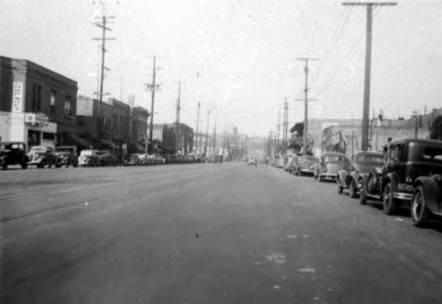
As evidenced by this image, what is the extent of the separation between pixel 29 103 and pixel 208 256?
137ft

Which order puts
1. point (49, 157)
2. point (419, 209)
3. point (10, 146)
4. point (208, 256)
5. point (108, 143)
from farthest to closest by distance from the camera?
point (108, 143) → point (49, 157) → point (10, 146) → point (419, 209) → point (208, 256)

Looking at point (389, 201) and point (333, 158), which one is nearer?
point (389, 201)

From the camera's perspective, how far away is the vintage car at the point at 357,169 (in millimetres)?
17031

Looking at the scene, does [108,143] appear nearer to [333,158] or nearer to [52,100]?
[52,100]

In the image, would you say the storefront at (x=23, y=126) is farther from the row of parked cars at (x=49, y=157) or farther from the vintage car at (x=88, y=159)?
the vintage car at (x=88, y=159)

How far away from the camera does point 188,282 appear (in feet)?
17.1

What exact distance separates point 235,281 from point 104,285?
1.41 metres

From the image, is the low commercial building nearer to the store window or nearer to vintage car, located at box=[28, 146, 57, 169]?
the store window

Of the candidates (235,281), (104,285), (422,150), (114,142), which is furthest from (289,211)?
(114,142)

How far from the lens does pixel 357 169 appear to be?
1753cm

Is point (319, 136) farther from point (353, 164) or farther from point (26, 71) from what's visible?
point (353, 164)

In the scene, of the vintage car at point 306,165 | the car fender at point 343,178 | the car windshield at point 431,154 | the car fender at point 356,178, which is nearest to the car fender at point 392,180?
the car windshield at point 431,154

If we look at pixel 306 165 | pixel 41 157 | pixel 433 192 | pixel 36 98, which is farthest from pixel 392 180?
pixel 36 98

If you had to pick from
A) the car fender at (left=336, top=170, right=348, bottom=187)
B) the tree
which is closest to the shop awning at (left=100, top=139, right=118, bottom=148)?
the tree
